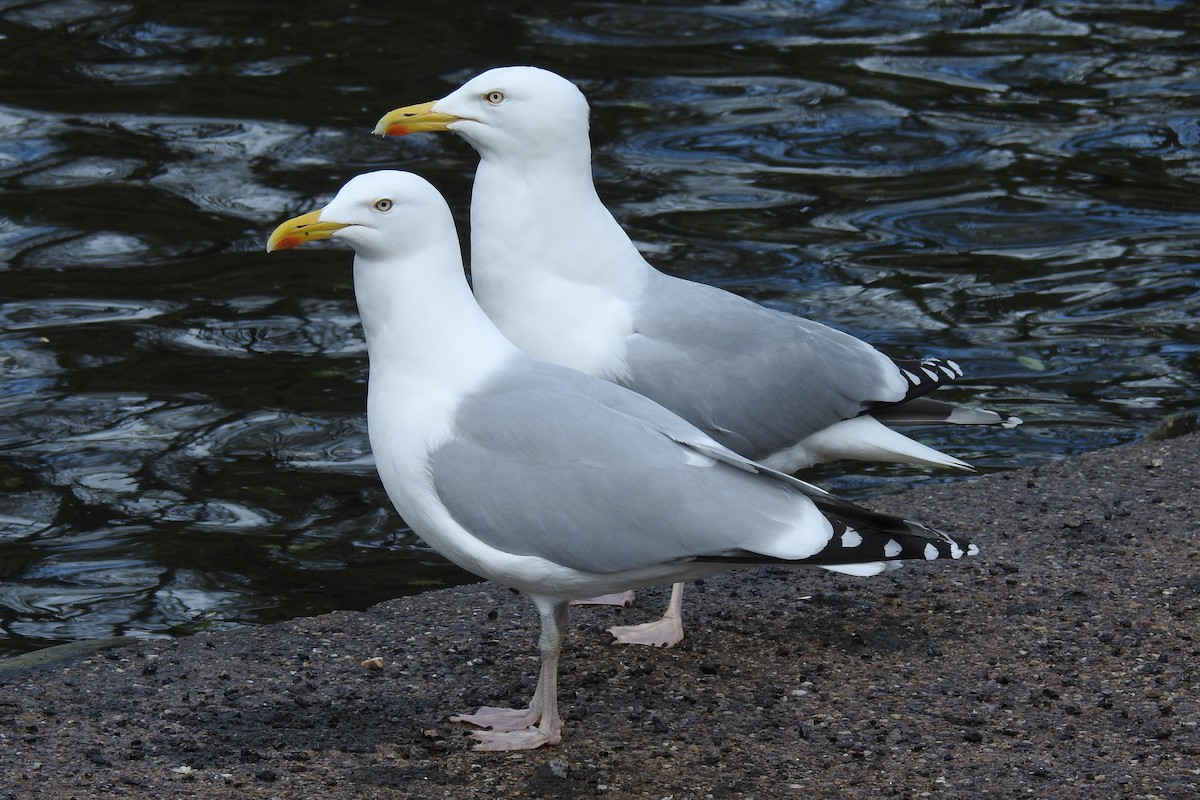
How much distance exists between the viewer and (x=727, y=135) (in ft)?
38.5

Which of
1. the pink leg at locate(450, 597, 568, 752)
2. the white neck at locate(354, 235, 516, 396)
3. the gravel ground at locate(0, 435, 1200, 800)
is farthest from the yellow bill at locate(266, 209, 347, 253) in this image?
the gravel ground at locate(0, 435, 1200, 800)

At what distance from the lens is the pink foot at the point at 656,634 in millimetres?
5234

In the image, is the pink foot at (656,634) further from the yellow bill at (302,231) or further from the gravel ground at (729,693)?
the yellow bill at (302,231)

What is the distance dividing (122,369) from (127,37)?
215 inches

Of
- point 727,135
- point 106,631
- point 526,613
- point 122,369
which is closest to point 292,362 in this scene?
point 122,369

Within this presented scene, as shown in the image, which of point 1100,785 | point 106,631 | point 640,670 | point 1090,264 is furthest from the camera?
point 1090,264

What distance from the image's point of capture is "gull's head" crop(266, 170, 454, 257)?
14.8ft

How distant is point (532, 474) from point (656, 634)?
1015mm

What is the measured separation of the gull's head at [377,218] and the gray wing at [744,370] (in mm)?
1032

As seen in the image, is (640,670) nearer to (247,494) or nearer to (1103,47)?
(247,494)

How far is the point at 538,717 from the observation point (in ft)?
15.1

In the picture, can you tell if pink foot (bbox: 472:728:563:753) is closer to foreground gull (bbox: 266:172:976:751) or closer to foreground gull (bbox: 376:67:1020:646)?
foreground gull (bbox: 266:172:976:751)

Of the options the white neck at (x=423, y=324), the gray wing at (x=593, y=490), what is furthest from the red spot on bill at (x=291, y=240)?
the gray wing at (x=593, y=490)

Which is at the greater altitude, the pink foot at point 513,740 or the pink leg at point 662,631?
the pink foot at point 513,740
